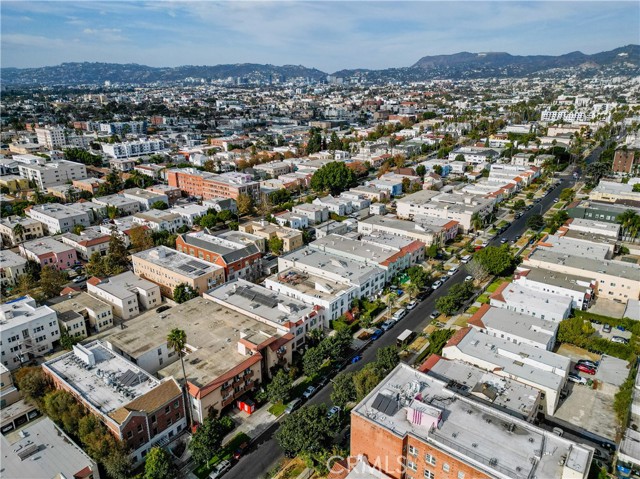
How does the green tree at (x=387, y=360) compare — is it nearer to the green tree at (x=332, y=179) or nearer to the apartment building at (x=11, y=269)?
the apartment building at (x=11, y=269)

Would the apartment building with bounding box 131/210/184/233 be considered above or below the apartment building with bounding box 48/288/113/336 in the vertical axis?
above

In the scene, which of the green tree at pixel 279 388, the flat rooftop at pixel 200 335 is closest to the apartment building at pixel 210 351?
the flat rooftop at pixel 200 335

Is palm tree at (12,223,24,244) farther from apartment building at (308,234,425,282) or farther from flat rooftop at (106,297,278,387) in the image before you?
apartment building at (308,234,425,282)

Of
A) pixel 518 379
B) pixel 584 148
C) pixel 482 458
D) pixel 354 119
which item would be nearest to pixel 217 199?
pixel 518 379

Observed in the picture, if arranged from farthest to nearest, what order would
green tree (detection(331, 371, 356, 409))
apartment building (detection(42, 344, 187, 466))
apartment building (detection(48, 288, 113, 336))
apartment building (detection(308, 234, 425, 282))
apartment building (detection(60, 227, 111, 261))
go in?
apartment building (detection(60, 227, 111, 261)) < apartment building (detection(308, 234, 425, 282)) < apartment building (detection(48, 288, 113, 336)) < green tree (detection(331, 371, 356, 409)) < apartment building (detection(42, 344, 187, 466))

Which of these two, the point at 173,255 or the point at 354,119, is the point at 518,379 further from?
the point at 354,119

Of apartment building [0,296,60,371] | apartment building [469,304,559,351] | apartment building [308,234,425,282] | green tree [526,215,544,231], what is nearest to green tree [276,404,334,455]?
apartment building [469,304,559,351]
